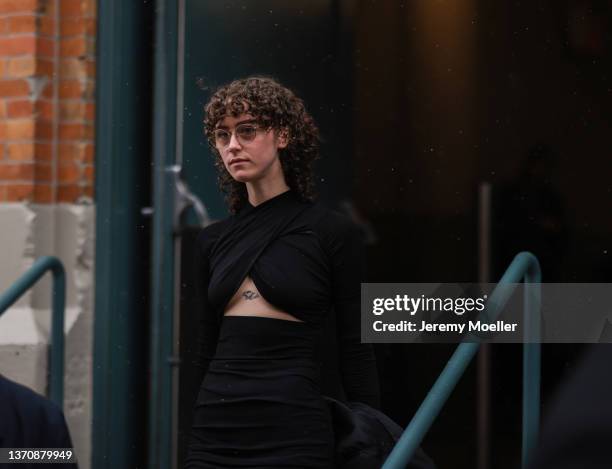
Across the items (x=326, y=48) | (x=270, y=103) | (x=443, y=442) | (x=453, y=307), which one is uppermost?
(x=326, y=48)

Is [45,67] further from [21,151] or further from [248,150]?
[248,150]

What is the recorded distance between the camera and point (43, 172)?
415 cm

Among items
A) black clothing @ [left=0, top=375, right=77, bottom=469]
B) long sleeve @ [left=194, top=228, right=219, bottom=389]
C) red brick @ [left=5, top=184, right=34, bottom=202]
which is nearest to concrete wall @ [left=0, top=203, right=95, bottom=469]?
red brick @ [left=5, top=184, right=34, bottom=202]

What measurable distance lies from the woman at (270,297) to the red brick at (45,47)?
184cm

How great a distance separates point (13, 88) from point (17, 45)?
17cm

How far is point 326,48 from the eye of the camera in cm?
367

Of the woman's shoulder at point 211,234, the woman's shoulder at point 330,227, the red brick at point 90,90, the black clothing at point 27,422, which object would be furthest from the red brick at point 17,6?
the black clothing at point 27,422

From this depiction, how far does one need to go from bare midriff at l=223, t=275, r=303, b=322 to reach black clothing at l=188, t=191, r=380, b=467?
0.01 metres

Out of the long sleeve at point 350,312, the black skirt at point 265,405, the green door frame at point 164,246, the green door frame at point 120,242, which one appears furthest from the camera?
the green door frame at point 120,242

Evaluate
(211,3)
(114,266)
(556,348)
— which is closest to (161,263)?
(114,266)

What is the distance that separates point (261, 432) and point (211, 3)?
214 centimetres

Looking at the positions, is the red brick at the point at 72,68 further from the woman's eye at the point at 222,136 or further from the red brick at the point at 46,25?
the woman's eye at the point at 222,136

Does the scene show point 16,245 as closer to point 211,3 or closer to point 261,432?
point 211,3

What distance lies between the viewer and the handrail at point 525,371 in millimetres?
2404
